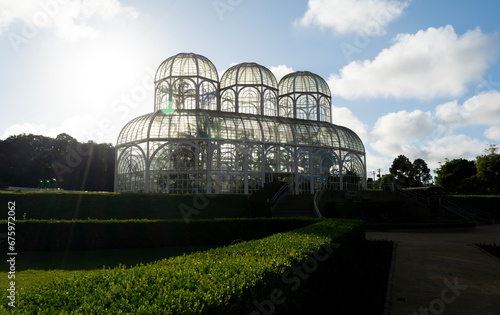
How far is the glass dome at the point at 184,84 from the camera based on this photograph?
1420 inches

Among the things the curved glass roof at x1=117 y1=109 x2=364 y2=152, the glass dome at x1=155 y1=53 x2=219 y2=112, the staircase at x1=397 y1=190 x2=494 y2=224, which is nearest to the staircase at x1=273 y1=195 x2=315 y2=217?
the curved glass roof at x1=117 y1=109 x2=364 y2=152

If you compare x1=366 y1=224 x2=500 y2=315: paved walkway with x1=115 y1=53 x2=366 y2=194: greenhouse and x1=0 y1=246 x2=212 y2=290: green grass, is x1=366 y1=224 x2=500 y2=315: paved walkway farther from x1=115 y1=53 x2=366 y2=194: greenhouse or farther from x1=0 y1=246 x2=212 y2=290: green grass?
x1=115 y1=53 x2=366 y2=194: greenhouse

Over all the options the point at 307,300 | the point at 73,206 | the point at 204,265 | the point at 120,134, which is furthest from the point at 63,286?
the point at 120,134

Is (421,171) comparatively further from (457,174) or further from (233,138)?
(233,138)

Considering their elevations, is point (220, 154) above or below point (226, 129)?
below

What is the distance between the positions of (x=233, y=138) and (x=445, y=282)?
22078 mm

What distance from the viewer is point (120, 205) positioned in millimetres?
20156

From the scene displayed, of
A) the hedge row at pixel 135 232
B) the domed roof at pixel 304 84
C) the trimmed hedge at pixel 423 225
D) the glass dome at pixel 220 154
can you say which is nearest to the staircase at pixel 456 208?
the trimmed hedge at pixel 423 225

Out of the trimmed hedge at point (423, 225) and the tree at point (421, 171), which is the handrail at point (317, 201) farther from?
the tree at point (421, 171)

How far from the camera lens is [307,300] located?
265 inches

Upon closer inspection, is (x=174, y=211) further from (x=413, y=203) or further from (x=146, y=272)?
(x=413, y=203)

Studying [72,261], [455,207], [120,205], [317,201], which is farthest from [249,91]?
[72,261]

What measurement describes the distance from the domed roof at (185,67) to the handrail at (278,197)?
622 inches

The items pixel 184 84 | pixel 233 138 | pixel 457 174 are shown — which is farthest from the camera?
pixel 457 174
